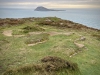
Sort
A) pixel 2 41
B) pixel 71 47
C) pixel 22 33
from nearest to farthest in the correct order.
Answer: pixel 71 47
pixel 2 41
pixel 22 33

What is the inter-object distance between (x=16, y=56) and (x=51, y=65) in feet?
11.9

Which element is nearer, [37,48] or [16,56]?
[16,56]

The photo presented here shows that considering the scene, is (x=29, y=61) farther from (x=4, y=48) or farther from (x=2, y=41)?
(x=2, y=41)

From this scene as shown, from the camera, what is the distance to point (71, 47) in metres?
17.5

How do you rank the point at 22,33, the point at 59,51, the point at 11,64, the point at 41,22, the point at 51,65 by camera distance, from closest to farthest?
1. the point at 51,65
2. the point at 11,64
3. the point at 59,51
4. the point at 22,33
5. the point at 41,22

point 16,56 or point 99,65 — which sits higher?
point 16,56

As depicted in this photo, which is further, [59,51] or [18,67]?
[59,51]

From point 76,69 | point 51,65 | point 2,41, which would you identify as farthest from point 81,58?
point 2,41

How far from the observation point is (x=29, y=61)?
1424 cm

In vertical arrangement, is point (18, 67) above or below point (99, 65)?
above

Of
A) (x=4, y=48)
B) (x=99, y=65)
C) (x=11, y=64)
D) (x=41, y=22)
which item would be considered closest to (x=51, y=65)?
(x=11, y=64)

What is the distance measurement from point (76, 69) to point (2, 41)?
961 cm

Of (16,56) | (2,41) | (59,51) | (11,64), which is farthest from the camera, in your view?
(2,41)

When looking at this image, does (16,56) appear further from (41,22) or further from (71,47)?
(41,22)
